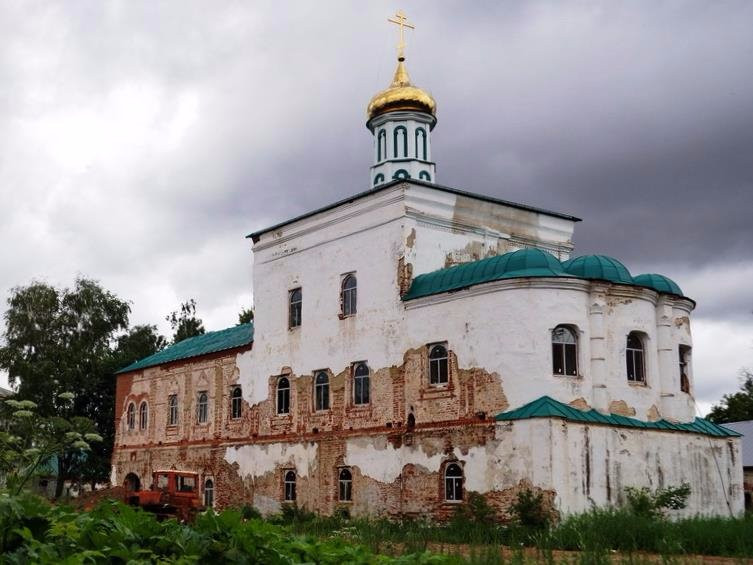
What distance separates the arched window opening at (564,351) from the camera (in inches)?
835

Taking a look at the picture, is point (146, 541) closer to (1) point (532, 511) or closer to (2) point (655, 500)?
(1) point (532, 511)

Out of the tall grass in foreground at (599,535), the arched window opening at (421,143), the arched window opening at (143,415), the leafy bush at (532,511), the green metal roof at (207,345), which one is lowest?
the tall grass in foreground at (599,535)

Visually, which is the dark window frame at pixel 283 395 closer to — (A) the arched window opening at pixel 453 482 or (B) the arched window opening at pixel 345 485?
(B) the arched window opening at pixel 345 485

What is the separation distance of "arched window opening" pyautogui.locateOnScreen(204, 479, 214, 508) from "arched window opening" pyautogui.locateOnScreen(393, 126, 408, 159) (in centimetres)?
1254

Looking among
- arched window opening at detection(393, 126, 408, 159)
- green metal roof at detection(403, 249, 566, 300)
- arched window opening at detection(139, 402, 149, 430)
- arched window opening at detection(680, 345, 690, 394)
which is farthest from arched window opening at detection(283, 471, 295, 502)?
arched window opening at detection(680, 345, 690, 394)

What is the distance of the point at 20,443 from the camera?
15.3m

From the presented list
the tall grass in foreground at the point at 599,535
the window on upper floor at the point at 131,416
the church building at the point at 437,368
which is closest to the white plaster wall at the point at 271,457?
the church building at the point at 437,368

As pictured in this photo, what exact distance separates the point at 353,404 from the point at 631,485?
7946mm

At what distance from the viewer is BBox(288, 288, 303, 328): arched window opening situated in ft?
91.7

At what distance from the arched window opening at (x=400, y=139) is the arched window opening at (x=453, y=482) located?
1092 cm

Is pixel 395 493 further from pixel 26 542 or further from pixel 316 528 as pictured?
pixel 26 542

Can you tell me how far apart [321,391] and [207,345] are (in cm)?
827

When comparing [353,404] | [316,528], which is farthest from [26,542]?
[353,404]

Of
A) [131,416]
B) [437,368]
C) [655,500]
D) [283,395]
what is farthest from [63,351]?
[655,500]
